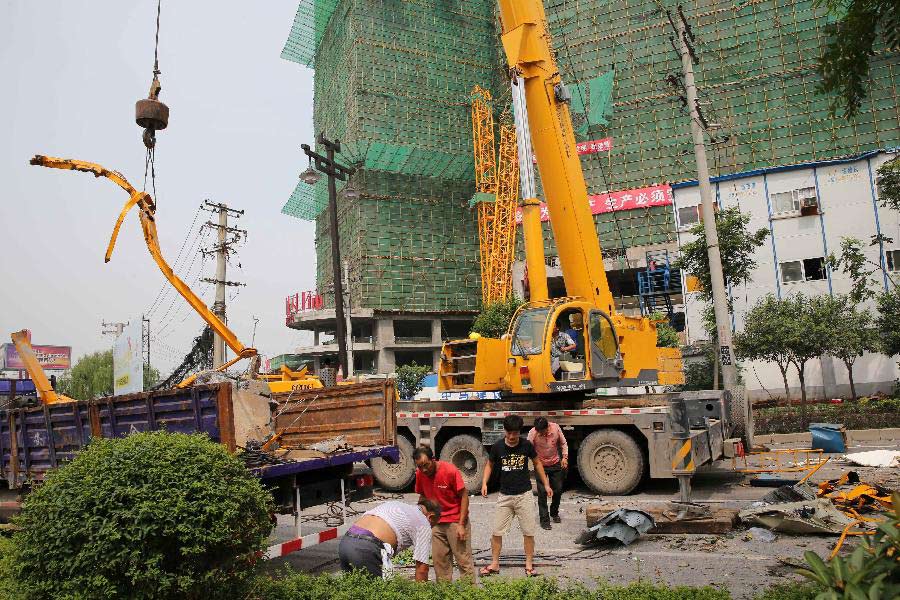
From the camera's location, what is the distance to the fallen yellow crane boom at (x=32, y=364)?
11.1 metres

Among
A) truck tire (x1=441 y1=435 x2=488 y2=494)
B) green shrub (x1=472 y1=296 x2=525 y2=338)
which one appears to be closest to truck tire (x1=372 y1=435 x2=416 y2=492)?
truck tire (x1=441 y1=435 x2=488 y2=494)

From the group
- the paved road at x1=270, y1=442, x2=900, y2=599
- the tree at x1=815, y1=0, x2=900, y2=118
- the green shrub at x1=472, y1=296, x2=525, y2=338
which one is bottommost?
the paved road at x1=270, y1=442, x2=900, y2=599

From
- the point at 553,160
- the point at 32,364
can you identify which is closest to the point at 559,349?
the point at 553,160

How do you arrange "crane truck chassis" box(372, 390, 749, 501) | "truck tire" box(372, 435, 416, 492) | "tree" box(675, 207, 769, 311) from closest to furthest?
"crane truck chassis" box(372, 390, 749, 501)
"truck tire" box(372, 435, 416, 492)
"tree" box(675, 207, 769, 311)

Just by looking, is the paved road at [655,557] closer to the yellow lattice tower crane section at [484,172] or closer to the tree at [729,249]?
the tree at [729,249]

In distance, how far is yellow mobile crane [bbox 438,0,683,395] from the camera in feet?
38.4

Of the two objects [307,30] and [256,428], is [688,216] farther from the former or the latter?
[307,30]

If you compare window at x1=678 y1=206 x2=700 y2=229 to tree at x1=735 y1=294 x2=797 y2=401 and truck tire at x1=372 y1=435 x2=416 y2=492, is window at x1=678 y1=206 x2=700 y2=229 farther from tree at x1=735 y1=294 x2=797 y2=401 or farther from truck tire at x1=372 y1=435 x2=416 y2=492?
truck tire at x1=372 y1=435 x2=416 y2=492

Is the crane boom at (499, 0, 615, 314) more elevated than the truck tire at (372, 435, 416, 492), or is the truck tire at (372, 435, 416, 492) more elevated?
the crane boom at (499, 0, 615, 314)

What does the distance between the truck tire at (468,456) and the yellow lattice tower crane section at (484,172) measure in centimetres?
4478

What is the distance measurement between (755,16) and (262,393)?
166 feet

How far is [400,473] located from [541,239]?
17.1 feet

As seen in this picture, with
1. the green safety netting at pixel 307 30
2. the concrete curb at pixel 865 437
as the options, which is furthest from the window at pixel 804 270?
the green safety netting at pixel 307 30

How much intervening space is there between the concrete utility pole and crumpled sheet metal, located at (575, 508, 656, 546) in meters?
7.47
